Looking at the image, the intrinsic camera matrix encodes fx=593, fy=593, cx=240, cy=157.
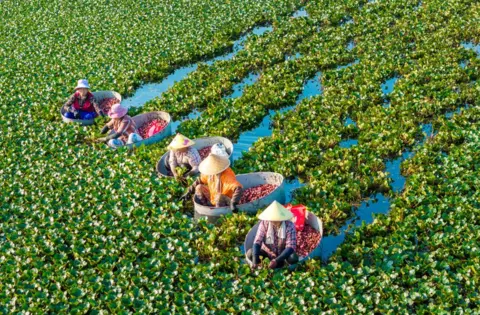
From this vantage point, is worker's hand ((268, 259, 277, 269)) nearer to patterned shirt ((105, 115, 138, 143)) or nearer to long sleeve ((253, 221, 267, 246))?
long sleeve ((253, 221, 267, 246))

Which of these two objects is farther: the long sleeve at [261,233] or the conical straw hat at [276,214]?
the long sleeve at [261,233]

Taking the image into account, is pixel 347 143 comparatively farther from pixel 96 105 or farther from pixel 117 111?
pixel 96 105

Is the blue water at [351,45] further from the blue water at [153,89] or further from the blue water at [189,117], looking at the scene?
the blue water at [189,117]

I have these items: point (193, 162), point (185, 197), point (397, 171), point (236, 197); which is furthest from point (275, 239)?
point (397, 171)

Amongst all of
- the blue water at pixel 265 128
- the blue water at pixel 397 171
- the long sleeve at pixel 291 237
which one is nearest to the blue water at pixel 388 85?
the blue water at pixel 265 128

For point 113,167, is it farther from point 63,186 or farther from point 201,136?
point 201,136

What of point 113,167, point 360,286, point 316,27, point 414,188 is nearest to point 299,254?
point 360,286

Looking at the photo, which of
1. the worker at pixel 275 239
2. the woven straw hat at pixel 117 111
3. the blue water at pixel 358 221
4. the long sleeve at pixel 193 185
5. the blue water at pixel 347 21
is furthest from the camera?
the blue water at pixel 347 21

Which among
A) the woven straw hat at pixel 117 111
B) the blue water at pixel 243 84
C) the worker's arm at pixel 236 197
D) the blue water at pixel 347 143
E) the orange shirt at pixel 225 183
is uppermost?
the blue water at pixel 243 84

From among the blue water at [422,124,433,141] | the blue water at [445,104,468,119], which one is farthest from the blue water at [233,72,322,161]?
the blue water at [445,104,468,119]
